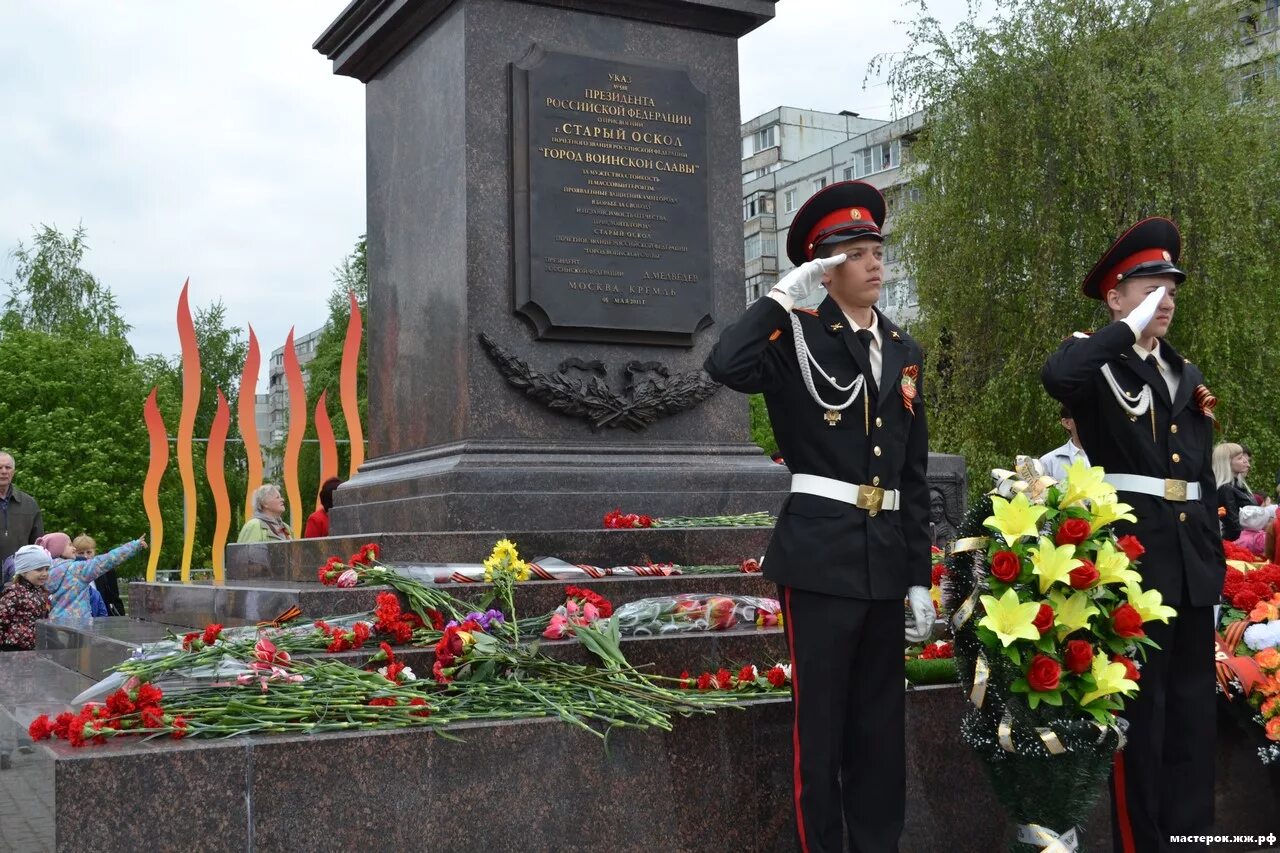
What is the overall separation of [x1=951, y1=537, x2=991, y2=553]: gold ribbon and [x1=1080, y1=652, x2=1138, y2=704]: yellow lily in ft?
Result: 1.45

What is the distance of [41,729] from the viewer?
12.9ft

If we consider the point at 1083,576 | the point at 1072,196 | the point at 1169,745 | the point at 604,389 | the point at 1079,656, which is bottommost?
the point at 1169,745

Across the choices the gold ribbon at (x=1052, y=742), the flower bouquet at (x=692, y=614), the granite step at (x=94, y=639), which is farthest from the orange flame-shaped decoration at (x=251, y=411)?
the gold ribbon at (x=1052, y=742)

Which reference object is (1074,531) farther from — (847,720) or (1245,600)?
(1245,600)

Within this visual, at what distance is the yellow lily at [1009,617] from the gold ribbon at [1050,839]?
56 centimetres

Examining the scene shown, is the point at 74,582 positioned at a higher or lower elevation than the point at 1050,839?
higher

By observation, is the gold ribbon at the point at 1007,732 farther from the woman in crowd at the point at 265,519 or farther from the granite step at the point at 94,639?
the woman in crowd at the point at 265,519

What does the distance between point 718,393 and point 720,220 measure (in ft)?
3.05

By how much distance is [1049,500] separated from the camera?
4.28 m

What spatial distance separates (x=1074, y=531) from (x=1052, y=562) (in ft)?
0.37

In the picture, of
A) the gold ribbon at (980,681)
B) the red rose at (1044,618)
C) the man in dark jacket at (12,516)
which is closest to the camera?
the red rose at (1044,618)

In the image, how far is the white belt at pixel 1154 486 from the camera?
4.60m

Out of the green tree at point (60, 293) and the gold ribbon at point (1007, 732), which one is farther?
the green tree at point (60, 293)

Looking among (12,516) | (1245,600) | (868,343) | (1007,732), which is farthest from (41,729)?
(12,516)
